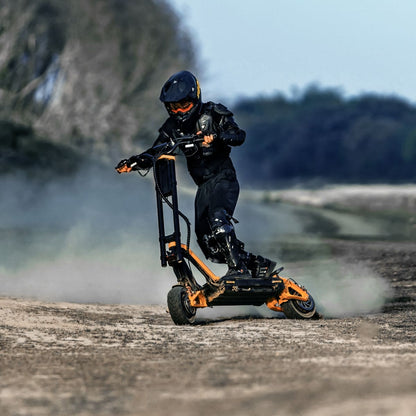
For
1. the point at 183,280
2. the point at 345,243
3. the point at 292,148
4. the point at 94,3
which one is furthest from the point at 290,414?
the point at 292,148

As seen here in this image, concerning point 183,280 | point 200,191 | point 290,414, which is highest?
point 200,191

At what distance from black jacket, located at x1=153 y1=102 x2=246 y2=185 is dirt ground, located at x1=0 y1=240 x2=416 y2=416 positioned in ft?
4.70

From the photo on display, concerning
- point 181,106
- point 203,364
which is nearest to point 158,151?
point 181,106

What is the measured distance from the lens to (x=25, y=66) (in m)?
51.8

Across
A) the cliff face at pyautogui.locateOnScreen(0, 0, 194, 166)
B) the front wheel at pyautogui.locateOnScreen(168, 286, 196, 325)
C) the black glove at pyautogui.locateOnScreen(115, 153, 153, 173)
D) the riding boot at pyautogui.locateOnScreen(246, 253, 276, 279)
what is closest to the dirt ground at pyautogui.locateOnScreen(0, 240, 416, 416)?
the front wheel at pyautogui.locateOnScreen(168, 286, 196, 325)

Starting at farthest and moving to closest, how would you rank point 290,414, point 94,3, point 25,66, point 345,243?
point 94,3 < point 25,66 < point 345,243 < point 290,414

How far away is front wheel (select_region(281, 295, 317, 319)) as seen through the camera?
31.5 feet

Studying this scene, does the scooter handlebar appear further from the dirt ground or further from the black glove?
the dirt ground

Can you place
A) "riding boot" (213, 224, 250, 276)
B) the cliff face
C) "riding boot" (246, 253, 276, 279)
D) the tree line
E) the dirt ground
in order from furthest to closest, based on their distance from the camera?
the tree line, the cliff face, "riding boot" (246, 253, 276, 279), "riding boot" (213, 224, 250, 276), the dirt ground

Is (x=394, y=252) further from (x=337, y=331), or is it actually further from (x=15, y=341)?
(x=15, y=341)

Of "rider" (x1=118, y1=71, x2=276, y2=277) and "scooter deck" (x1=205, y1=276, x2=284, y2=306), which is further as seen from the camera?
"rider" (x1=118, y1=71, x2=276, y2=277)

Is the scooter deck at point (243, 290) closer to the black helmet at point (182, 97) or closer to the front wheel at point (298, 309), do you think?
the front wheel at point (298, 309)

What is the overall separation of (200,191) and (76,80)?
48.3 metres

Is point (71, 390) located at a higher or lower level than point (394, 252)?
lower
